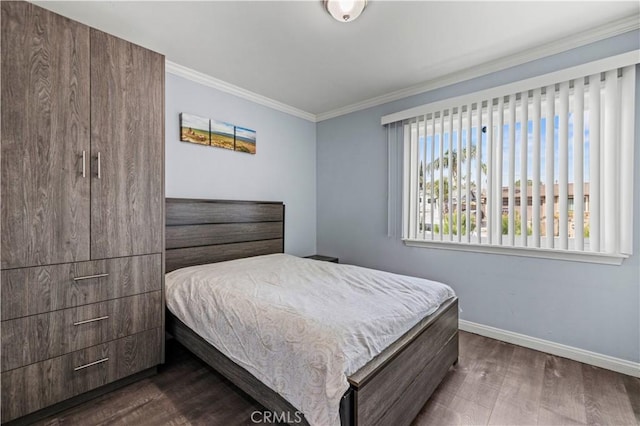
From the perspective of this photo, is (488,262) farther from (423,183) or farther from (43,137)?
(43,137)

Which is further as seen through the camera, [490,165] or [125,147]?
[490,165]

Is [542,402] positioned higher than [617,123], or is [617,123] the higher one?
[617,123]

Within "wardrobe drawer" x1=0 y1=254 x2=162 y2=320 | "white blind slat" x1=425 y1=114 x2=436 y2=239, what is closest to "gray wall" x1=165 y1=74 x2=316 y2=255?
"wardrobe drawer" x1=0 y1=254 x2=162 y2=320

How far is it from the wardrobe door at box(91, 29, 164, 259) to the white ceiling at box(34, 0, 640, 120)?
36 cm

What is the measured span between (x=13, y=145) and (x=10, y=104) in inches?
8.2

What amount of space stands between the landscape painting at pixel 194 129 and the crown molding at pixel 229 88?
14.5 inches

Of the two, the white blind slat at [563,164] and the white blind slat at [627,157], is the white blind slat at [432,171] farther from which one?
the white blind slat at [627,157]

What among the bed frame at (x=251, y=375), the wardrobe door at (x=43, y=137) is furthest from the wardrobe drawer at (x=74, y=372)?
the wardrobe door at (x=43, y=137)

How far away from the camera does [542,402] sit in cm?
170

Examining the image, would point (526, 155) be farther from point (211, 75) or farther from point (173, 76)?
point (173, 76)

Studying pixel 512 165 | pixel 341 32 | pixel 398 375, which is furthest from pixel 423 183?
pixel 398 375

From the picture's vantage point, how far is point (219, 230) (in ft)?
9.38

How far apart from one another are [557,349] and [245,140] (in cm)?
349

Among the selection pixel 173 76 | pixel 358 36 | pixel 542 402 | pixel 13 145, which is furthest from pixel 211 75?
pixel 542 402
